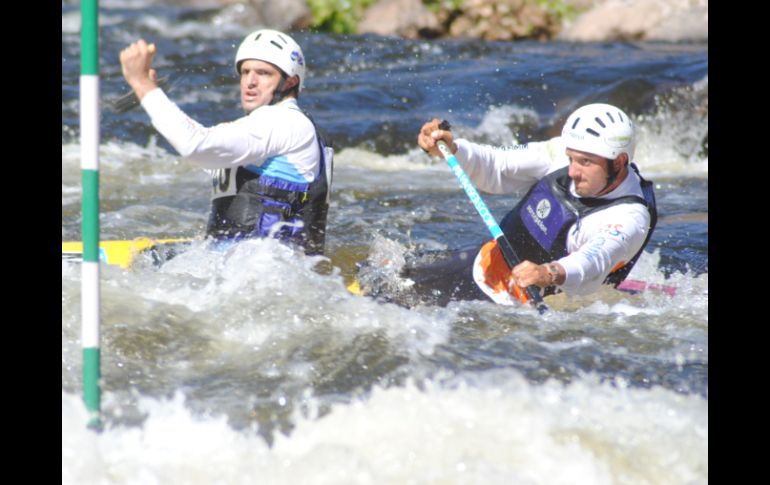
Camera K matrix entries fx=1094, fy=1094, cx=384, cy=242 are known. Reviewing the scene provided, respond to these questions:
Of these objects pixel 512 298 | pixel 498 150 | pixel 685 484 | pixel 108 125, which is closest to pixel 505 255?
pixel 512 298

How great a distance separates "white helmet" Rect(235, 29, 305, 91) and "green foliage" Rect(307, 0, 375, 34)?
11.2 m

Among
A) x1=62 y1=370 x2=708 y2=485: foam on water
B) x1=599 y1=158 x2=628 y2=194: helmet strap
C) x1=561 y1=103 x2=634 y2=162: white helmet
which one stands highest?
x1=561 y1=103 x2=634 y2=162: white helmet

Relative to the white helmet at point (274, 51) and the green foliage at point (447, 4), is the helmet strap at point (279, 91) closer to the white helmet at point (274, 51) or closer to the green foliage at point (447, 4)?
the white helmet at point (274, 51)

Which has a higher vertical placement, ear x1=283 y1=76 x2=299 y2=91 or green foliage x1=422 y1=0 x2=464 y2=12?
green foliage x1=422 y1=0 x2=464 y2=12

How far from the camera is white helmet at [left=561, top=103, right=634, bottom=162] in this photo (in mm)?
5152


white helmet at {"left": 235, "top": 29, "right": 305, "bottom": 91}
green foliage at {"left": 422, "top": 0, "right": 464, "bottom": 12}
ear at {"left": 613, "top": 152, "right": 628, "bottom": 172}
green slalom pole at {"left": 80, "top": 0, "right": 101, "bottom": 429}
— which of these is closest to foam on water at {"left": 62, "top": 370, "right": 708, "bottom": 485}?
green slalom pole at {"left": 80, "top": 0, "right": 101, "bottom": 429}

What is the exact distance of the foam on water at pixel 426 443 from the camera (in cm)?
379

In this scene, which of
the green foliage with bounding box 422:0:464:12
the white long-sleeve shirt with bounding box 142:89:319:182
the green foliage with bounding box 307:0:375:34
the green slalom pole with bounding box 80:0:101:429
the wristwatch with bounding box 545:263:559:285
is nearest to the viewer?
the green slalom pole with bounding box 80:0:101:429

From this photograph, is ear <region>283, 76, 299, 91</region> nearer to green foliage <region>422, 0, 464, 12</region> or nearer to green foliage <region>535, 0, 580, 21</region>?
green foliage <region>422, 0, 464, 12</region>

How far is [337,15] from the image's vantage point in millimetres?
16406

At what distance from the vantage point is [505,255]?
17.5ft

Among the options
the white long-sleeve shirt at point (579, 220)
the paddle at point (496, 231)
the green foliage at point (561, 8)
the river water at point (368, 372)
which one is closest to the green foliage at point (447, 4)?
the green foliage at point (561, 8)

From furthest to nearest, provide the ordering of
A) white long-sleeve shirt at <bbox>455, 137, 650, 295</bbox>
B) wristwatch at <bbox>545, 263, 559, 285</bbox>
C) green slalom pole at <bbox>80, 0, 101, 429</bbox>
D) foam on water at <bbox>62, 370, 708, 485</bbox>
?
white long-sleeve shirt at <bbox>455, 137, 650, 295</bbox> < wristwatch at <bbox>545, 263, 559, 285</bbox> < foam on water at <bbox>62, 370, 708, 485</bbox> < green slalom pole at <bbox>80, 0, 101, 429</bbox>

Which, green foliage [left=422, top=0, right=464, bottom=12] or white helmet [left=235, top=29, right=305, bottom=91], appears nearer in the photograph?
white helmet [left=235, top=29, right=305, bottom=91]
